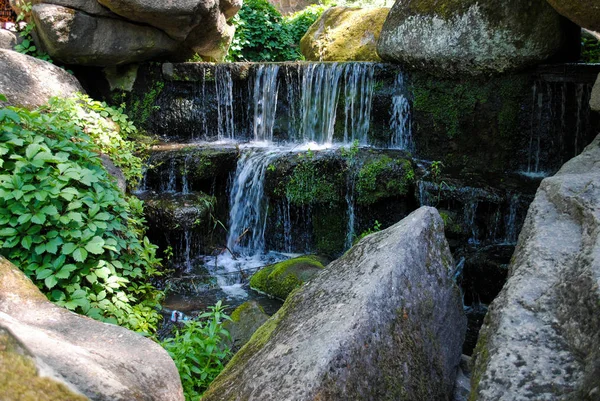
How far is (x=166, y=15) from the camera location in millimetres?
8422

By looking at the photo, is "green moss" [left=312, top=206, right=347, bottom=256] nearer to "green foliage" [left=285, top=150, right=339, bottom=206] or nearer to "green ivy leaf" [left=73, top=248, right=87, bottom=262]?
"green foliage" [left=285, top=150, right=339, bottom=206]

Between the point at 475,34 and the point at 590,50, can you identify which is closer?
the point at 475,34

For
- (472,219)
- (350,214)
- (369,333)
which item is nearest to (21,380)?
(369,333)

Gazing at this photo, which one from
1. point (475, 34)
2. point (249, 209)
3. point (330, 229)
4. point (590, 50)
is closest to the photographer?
point (475, 34)

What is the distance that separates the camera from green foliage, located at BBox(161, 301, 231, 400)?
357 centimetres

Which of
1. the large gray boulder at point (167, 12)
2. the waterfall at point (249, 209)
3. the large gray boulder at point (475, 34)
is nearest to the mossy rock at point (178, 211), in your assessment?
the waterfall at point (249, 209)

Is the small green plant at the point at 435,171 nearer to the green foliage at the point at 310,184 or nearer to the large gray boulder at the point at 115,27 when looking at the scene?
the green foliage at the point at 310,184

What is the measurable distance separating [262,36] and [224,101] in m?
4.53

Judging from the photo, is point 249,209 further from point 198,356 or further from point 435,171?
point 198,356

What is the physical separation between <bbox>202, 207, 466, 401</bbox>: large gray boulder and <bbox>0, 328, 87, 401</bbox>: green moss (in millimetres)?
940

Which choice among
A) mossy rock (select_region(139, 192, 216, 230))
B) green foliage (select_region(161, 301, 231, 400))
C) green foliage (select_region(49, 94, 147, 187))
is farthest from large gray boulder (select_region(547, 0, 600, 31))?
green foliage (select_region(49, 94, 147, 187))

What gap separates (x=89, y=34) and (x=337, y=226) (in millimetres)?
4616

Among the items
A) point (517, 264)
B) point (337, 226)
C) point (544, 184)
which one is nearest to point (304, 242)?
point (337, 226)

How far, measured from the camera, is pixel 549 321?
2.12 meters
